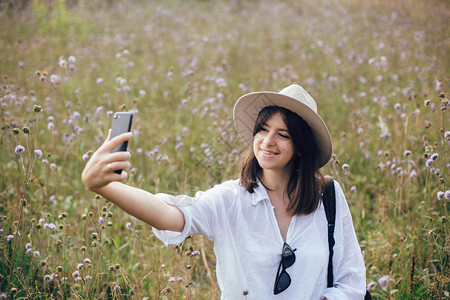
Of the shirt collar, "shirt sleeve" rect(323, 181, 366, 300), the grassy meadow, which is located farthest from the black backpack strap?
the grassy meadow

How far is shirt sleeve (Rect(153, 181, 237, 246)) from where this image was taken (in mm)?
1579

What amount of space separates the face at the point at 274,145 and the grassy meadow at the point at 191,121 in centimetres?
60

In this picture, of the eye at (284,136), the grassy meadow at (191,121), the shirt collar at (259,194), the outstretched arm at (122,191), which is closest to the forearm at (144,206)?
the outstretched arm at (122,191)

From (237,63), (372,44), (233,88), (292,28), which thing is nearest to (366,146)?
(233,88)

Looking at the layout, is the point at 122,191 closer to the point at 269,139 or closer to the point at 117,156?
the point at 117,156

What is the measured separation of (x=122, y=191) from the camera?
1342 mm

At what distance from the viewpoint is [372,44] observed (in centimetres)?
659

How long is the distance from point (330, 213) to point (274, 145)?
0.42m

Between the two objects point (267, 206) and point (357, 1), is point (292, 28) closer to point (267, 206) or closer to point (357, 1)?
point (357, 1)

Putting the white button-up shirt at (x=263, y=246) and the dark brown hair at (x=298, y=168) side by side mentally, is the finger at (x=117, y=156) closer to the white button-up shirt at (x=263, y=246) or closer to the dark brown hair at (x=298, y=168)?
the white button-up shirt at (x=263, y=246)

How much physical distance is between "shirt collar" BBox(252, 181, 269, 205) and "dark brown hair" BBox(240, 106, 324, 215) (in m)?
0.02

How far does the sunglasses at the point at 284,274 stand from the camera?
166cm

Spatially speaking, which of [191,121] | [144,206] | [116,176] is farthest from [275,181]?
[191,121]

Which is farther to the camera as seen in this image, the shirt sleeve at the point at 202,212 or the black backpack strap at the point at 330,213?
the black backpack strap at the point at 330,213
